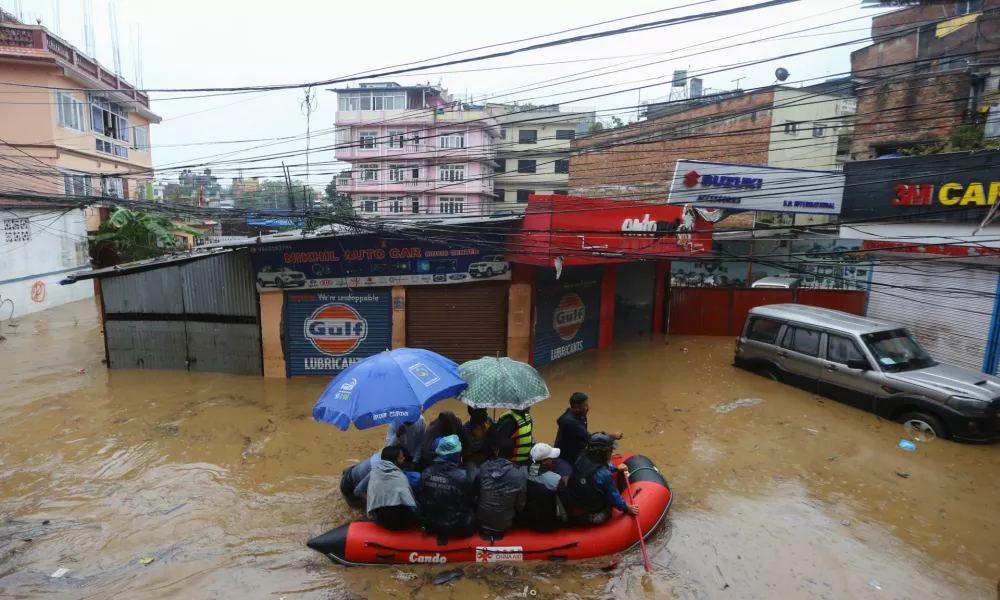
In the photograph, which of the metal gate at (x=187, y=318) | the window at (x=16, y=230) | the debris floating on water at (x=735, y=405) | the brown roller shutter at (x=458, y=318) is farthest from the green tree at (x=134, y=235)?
the debris floating on water at (x=735, y=405)

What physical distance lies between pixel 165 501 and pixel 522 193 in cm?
3602

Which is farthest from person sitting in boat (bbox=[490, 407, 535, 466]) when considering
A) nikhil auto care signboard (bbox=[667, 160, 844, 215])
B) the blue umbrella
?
nikhil auto care signboard (bbox=[667, 160, 844, 215])

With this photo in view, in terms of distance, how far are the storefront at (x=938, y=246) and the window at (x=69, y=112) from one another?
28.5 meters

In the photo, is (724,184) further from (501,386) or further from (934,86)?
(501,386)

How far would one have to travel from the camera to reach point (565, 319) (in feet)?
43.9

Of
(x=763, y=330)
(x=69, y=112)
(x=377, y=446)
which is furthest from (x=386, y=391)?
(x=69, y=112)

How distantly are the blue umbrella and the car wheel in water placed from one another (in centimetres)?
737

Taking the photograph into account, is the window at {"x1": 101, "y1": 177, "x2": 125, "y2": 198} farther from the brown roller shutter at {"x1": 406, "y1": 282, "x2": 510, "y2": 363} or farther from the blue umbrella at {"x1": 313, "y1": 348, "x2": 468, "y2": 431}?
the blue umbrella at {"x1": 313, "y1": 348, "x2": 468, "y2": 431}

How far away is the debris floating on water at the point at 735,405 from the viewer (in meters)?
10.1

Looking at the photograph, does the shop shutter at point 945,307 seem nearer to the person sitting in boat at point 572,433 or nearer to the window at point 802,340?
the window at point 802,340

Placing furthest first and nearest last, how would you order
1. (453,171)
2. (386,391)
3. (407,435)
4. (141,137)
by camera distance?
1. (453,171)
2. (141,137)
3. (407,435)
4. (386,391)

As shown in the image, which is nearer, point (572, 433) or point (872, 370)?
point (572, 433)

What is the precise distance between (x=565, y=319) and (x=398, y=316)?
13.5 feet

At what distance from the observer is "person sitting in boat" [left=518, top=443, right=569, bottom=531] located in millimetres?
5430
